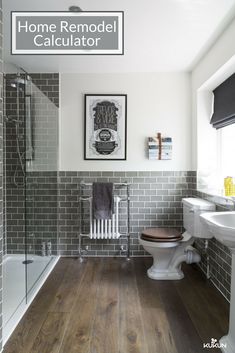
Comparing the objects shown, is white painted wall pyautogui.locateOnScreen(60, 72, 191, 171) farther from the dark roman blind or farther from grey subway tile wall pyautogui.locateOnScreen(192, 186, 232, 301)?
grey subway tile wall pyautogui.locateOnScreen(192, 186, 232, 301)

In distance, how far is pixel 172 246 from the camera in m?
2.57

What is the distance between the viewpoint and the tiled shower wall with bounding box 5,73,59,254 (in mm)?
2646

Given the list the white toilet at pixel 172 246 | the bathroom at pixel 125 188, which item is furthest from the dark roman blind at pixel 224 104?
the white toilet at pixel 172 246

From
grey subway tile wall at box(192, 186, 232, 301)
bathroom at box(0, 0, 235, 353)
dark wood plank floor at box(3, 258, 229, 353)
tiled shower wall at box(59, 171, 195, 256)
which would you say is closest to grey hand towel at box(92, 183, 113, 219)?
bathroom at box(0, 0, 235, 353)

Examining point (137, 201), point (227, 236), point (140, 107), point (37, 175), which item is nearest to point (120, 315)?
point (227, 236)

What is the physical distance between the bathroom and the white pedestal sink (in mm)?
13

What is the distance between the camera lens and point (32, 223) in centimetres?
260

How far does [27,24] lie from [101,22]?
39cm

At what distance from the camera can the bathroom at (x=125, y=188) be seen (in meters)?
1.87

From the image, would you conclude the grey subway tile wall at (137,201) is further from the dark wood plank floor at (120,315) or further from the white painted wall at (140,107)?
the dark wood plank floor at (120,315)

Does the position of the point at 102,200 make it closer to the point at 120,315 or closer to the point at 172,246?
the point at 172,246

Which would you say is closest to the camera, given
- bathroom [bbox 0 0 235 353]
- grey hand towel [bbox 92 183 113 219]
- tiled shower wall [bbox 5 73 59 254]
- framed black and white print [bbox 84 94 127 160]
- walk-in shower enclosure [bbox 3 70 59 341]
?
bathroom [bbox 0 0 235 353]

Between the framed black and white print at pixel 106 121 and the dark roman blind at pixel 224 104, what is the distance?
1.07m

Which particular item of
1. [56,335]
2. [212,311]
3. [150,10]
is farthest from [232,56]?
[56,335]
